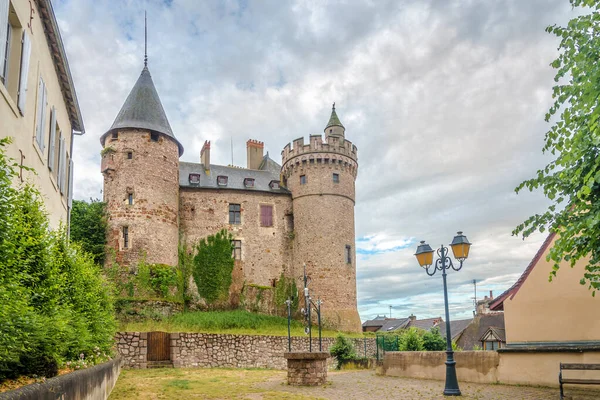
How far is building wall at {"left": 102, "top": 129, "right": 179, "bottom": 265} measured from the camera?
2912 centimetres

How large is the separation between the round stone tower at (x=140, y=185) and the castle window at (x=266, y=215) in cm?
643

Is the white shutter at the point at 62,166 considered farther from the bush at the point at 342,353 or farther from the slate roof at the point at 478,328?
the slate roof at the point at 478,328

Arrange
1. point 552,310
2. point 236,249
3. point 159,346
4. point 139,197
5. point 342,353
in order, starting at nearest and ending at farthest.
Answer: point 552,310, point 342,353, point 159,346, point 139,197, point 236,249

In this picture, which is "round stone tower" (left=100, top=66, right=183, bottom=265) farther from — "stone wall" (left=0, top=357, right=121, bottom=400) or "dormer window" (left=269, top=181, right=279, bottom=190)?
"stone wall" (left=0, top=357, right=121, bottom=400)

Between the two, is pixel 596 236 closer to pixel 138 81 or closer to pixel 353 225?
pixel 353 225

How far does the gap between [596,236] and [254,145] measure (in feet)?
114

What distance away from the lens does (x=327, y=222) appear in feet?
113

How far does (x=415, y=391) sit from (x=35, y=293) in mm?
8814

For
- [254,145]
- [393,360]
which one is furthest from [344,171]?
[393,360]

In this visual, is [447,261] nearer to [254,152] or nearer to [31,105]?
[31,105]

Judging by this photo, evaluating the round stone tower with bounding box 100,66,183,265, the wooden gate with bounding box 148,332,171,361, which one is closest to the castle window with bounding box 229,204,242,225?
the round stone tower with bounding box 100,66,183,265

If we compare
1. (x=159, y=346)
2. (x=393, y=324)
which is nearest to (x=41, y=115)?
(x=159, y=346)

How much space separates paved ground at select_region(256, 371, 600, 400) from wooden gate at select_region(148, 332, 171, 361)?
38.0 feet

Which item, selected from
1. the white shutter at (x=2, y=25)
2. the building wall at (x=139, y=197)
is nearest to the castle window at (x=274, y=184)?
the building wall at (x=139, y=197)
